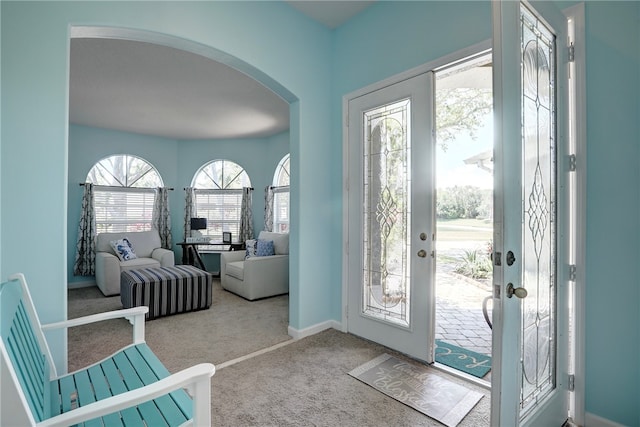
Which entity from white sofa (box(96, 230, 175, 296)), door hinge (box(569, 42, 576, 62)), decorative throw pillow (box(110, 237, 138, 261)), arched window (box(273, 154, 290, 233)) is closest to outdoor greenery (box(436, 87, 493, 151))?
arched window (box(273, 154, 290, 233))

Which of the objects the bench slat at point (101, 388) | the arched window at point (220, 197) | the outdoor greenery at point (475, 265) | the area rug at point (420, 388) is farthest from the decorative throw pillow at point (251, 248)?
the outdoor greenery at point (475, 265)

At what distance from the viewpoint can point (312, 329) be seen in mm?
3004

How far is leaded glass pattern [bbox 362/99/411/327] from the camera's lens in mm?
2586

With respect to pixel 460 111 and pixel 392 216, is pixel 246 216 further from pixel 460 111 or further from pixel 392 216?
pixel 460 111

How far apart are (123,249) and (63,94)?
3931 millimetres

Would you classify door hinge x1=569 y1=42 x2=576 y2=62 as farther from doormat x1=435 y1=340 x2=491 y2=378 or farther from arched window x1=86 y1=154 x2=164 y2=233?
arched window x1=86 y1=154 x2=164 y2=233

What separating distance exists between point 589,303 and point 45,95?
10.7 feet

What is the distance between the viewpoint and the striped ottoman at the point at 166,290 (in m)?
3.54

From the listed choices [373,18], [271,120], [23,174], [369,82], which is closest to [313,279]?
[369,82]

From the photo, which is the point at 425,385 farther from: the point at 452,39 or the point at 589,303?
the point at 452,39

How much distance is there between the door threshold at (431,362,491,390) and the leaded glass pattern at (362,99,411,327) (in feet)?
1.19

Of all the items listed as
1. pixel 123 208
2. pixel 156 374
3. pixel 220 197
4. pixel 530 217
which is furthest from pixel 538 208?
pixel 123 208

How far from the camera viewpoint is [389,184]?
269cm

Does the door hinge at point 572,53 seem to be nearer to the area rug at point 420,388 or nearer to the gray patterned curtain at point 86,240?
the area rug at point 420,388
